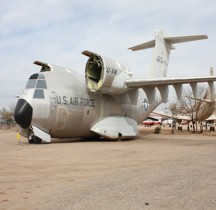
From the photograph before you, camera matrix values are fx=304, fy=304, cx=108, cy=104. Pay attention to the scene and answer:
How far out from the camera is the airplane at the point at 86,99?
16.8 metres

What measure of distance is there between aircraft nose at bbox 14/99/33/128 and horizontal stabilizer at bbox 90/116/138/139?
4.65 meters

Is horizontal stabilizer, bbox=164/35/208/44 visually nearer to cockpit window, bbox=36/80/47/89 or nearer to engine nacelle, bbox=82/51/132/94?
engine nacelle, bbox=82/51/132/94

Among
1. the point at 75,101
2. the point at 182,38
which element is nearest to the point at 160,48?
the point at 182,38

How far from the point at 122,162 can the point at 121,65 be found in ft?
36.2

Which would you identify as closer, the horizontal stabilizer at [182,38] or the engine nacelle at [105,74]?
the engine nacelle at [105,74]

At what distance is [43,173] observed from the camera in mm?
7258

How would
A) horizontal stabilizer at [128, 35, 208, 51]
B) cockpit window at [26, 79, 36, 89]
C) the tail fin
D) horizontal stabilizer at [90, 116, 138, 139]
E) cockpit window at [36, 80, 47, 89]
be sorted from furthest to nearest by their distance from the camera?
the tail fin
horizontal stabilizer at [128, 35, 208, 51]
horizontal stabilizer at [90, 116, 138, 139]
cockpit window at [26, 79, 36, 89]
cockpit window at [36, 80, 47, 89]

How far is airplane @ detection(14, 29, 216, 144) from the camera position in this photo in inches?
661

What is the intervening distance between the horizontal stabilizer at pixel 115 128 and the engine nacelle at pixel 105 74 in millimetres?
2105

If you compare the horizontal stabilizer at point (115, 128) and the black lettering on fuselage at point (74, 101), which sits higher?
the black lettering on fuselage at point (74, 101)

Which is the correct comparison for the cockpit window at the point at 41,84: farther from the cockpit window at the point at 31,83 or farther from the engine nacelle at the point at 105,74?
the engine nacelle at the point at 105,74

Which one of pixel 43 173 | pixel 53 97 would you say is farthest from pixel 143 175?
pixel 53 97

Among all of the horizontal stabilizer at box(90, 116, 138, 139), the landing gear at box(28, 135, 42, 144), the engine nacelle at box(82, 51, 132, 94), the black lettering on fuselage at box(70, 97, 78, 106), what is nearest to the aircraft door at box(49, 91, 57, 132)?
the landing gear at box(28, 135, 42, 144)

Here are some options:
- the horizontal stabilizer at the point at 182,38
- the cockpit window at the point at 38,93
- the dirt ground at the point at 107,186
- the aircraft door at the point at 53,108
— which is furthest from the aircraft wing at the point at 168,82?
the dirt ground at the point at 107,186
